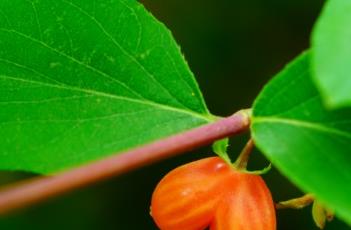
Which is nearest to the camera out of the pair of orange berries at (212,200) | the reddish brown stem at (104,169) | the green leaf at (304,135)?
the reddish brown stem at (104,169)

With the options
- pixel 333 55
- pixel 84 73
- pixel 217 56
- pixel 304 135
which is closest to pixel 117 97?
pixel 84 73

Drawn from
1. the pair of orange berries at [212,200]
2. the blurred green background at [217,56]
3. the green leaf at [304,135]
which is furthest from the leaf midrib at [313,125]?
the blurred green background at [217,56]

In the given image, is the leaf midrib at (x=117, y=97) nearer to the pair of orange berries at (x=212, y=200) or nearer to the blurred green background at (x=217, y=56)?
the pair of orange berries at (x=212, y=200)

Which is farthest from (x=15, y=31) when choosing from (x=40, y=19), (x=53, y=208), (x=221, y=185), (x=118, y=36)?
(x=53, y=208)

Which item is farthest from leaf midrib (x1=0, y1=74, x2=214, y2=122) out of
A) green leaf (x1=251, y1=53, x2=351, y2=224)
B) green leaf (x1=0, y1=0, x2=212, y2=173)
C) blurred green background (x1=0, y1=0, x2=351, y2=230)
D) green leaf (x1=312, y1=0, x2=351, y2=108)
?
blurred green background (x1=0, y1=0, x2=351, y2=230)

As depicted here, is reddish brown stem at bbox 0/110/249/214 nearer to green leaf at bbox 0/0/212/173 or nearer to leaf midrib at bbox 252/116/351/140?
leaf midrib at bbox 252/116/351/140

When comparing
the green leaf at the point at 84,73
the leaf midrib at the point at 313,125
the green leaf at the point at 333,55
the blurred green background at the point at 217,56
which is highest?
the green leaf at the point at 84,73
